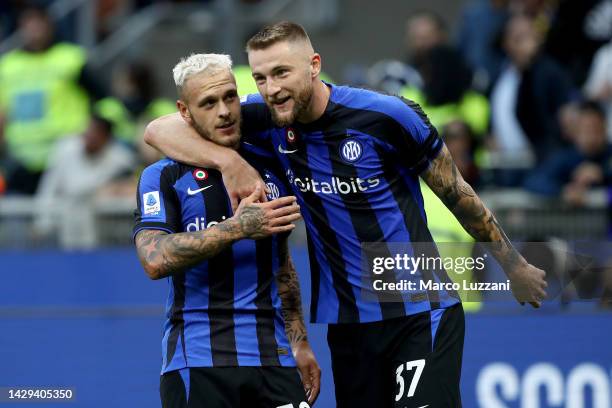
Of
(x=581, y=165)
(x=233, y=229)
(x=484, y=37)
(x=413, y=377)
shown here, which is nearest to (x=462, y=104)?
(x=484, y=37)

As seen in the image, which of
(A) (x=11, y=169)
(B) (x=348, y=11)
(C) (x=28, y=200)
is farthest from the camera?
(B) (x=348, y=11)

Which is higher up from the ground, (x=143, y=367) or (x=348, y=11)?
(x=348, y=11)

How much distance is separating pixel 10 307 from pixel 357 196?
12.5 feet

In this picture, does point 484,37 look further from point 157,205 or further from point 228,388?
point 228,388

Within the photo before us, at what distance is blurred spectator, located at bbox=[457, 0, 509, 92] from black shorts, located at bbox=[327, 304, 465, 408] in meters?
5.04

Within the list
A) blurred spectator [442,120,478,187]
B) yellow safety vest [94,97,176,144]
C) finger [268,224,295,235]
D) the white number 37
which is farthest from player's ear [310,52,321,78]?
yellow safety vest [94,97,176,144]

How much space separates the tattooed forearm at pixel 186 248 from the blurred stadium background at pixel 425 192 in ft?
4.46

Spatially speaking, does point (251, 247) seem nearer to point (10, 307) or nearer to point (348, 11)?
point (10, 307)

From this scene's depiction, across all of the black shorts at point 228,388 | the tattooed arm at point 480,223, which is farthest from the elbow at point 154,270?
the tattooed arm at point 480,223

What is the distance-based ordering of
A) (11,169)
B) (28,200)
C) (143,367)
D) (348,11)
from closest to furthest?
(143,367) < (28,200) < (11,169) < (348,11)

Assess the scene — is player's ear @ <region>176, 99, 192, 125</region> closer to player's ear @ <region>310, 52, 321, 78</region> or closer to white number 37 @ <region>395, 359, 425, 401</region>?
player's ear @ <region>310, 52, 321, 78</region>

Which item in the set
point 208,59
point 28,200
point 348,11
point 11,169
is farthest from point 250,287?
point 348,11

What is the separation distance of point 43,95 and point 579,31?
444 cm

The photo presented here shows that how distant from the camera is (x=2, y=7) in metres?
12.9
